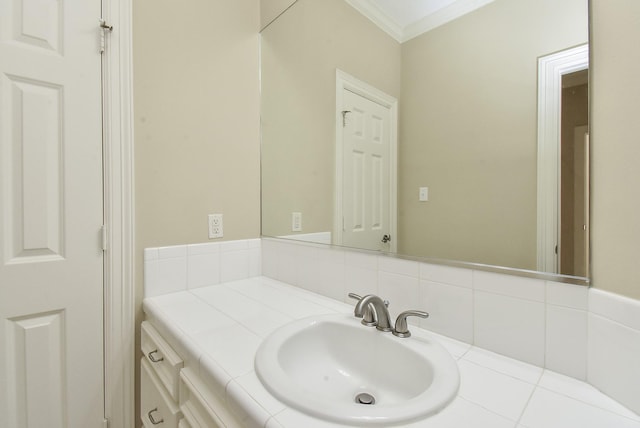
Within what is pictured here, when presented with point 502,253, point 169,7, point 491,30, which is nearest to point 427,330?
point 502,253

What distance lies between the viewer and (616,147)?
0.54 metres

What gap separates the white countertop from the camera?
0.49 metres

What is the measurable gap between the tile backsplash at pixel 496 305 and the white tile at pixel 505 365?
0.05ft

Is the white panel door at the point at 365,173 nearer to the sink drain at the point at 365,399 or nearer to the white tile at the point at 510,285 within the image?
the white tile at the point at 510,285

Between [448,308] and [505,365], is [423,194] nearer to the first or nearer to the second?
[448,308]

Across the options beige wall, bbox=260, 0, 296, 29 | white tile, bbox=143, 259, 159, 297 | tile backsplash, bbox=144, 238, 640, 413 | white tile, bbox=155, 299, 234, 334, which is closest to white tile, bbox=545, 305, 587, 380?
tile backsplash, bbox=144, 238, 640, 413

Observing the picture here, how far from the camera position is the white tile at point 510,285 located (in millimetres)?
651

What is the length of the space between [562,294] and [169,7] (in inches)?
64.7

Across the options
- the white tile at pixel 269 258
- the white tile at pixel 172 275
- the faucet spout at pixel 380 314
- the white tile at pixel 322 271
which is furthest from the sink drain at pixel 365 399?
the white tile at pixel 172 275

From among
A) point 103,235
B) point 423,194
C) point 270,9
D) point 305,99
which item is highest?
point 270,9

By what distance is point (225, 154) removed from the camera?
134cm

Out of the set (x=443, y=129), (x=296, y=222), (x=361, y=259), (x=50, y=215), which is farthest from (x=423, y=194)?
(x=50, y=215)

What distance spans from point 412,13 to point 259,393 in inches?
45.7

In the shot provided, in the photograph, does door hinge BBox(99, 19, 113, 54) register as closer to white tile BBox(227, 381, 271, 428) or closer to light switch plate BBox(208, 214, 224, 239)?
light switch plate BBox(208, 214, 224, 239)
